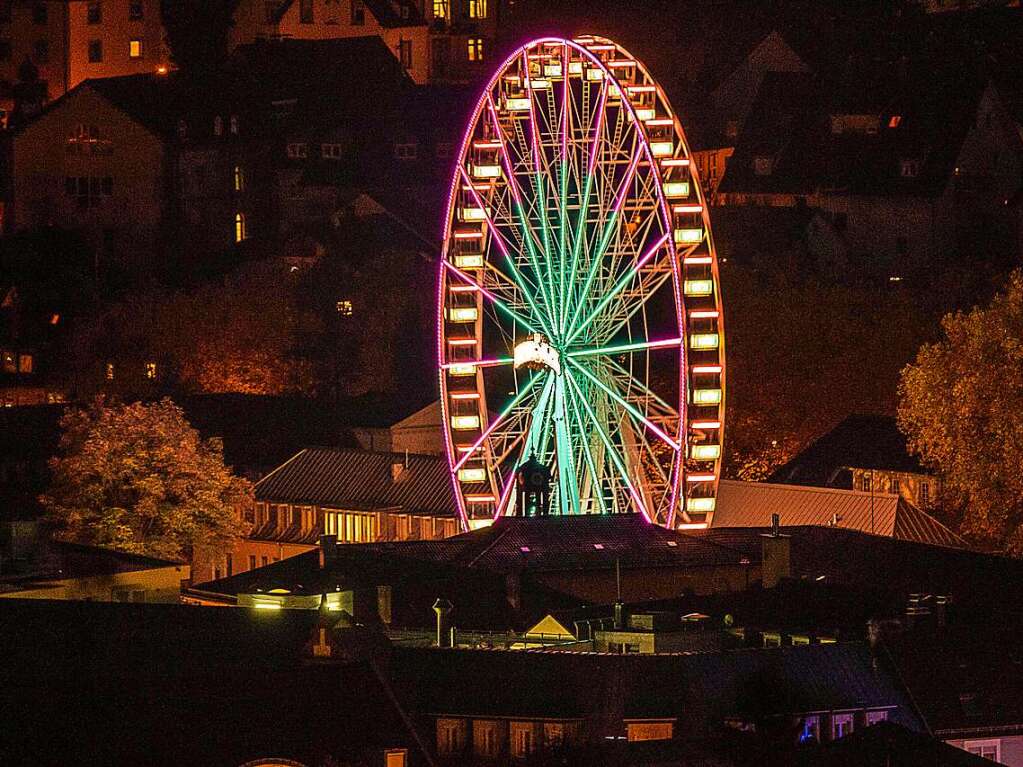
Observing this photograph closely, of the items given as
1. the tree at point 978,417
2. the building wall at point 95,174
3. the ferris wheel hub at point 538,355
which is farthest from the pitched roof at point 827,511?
the building wall at point 95,174

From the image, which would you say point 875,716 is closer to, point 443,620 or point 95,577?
point 443,620

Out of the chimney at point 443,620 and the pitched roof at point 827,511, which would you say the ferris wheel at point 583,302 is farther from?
the pitched roof at point 827,511

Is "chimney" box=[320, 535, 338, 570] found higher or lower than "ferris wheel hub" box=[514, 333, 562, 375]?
lower

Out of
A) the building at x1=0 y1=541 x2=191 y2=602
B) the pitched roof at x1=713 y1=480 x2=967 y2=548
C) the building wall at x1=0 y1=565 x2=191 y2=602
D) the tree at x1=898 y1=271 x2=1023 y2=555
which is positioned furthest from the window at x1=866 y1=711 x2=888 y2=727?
the tree at x1=898 y1=271 x2=1023 y2=555

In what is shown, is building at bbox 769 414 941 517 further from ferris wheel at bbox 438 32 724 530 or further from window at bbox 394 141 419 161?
window at bbox 394 141 419 161

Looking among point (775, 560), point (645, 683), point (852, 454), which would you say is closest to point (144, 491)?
point (852, 454)
